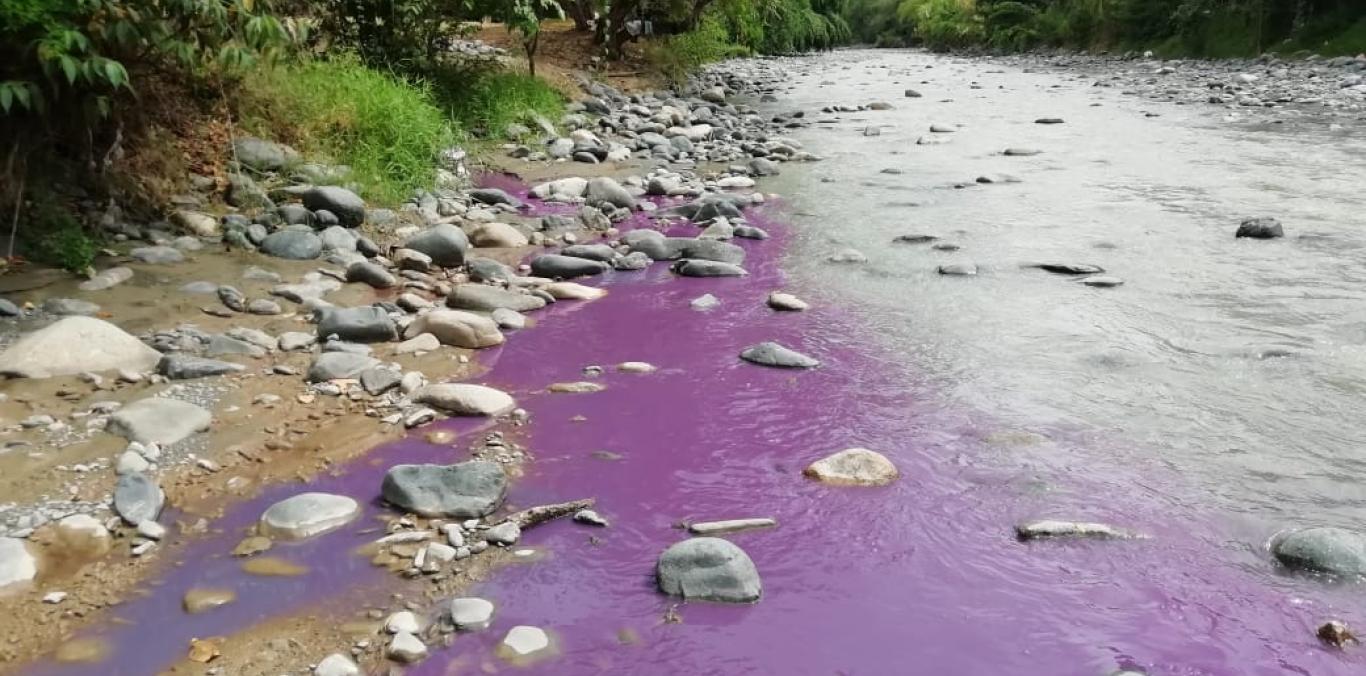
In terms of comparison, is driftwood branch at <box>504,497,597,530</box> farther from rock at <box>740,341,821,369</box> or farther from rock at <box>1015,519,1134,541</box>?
rock at <box>740,341,821,369</box>

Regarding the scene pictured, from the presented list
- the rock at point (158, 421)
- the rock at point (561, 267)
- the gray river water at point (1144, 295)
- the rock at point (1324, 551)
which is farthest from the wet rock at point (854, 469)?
the rock at point (561, 267)

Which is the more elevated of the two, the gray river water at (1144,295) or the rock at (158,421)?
the rock at (158,421)

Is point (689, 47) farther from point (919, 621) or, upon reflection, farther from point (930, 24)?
point (930, 24)

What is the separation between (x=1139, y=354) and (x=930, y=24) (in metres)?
46.2

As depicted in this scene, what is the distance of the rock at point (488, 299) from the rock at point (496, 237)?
3.86 ft

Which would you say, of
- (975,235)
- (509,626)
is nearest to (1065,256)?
(975,235)

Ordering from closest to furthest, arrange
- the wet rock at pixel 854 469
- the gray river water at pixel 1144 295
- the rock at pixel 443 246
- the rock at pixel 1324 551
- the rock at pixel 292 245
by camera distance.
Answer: the rock at pixel 1324 551, the wet rock at pixel 854 469, the gray river water at pixel 1144 295, the rock at pixel 292 245, the rock at pixel 443 246

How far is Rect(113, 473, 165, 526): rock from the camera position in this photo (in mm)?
2719

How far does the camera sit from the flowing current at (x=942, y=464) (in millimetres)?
2312

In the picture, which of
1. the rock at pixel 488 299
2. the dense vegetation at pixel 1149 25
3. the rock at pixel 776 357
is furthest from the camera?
the dense vegetation at pixel 1149 25

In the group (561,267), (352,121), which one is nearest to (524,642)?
(561,267)

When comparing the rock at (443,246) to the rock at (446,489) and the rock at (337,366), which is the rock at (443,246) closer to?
the rock at (337,366)

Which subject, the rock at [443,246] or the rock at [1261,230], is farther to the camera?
the rock at [1261,230]

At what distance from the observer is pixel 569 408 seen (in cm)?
369
